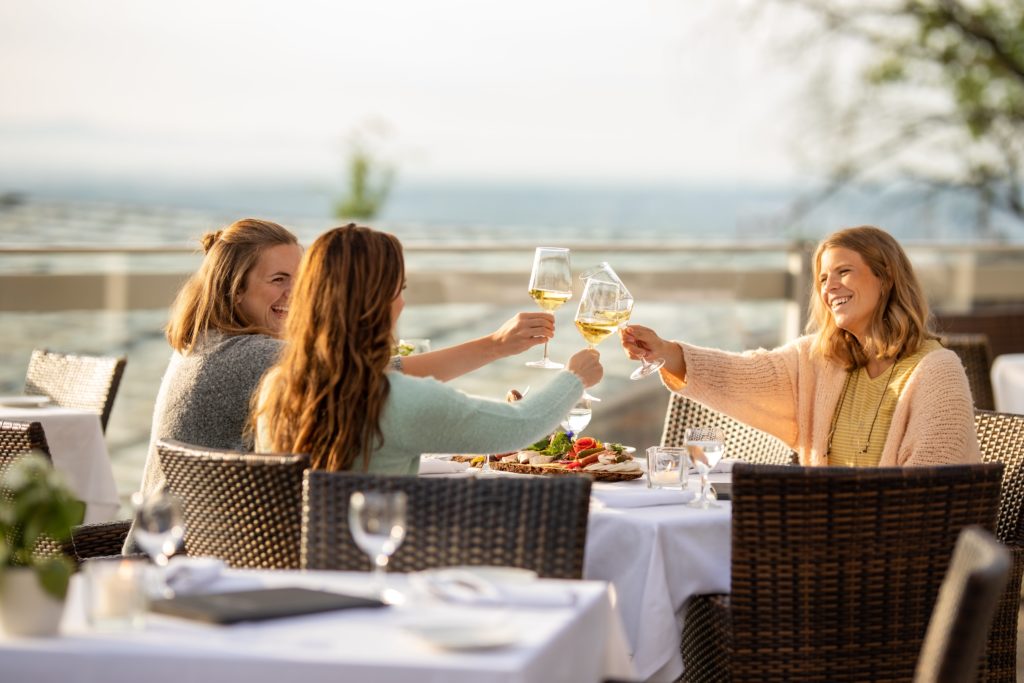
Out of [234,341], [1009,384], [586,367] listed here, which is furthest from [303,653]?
[1009,384]

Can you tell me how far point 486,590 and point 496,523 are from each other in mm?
282

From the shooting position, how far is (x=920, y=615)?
2752 mm

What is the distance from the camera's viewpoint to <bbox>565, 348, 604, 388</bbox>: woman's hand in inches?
119

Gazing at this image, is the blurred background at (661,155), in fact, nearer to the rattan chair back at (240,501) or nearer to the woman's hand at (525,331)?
the woman's hand at (525,331)

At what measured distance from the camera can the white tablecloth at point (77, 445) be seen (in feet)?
15.9

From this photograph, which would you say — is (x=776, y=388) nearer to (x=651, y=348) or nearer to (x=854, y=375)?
(x=854, y=375)

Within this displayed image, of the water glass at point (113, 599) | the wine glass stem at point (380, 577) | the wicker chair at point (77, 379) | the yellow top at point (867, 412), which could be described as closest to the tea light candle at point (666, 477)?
the yellow top at point (867, 412)

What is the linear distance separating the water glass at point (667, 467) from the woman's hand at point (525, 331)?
0.45 m

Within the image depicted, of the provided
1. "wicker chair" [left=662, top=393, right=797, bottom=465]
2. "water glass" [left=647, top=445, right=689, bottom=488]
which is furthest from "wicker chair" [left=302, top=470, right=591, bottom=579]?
"wicker chair" [left=662, top=393, right=797, bottom=465]

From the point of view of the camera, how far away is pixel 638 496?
311cm

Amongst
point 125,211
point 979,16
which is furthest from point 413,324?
point 979,16

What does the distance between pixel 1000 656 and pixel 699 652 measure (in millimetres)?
746

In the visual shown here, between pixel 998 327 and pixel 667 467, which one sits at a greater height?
pixel 998 327

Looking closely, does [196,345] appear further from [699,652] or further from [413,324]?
[413,324]
